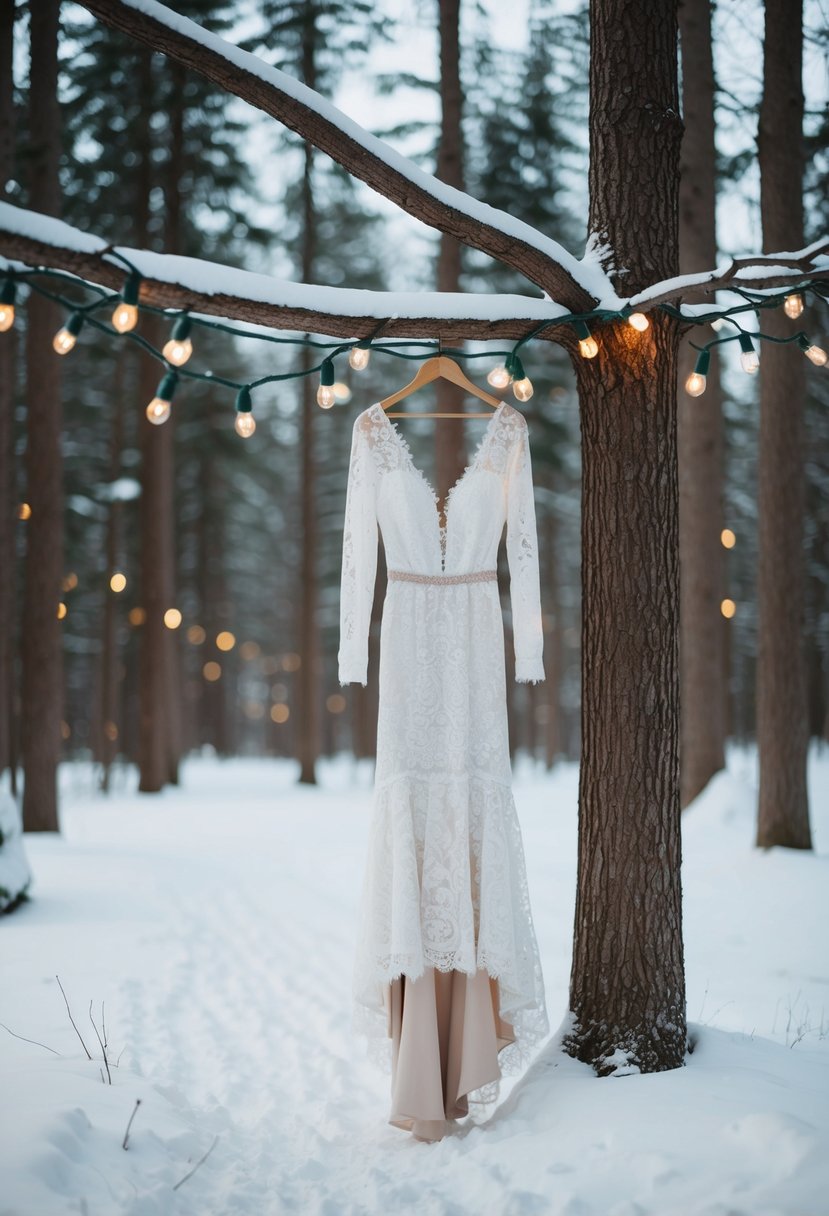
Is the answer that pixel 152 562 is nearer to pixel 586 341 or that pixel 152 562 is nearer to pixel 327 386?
pixel 327 386

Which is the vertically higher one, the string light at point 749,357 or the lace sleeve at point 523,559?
the string light at point 749,357

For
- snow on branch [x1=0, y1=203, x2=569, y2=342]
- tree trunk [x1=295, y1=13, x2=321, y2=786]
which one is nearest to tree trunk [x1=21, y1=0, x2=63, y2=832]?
tree trunk [x1=295, y1=13, x2=321, y2=786]

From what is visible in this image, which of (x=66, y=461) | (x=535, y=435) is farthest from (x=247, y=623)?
(x=535, y=435)

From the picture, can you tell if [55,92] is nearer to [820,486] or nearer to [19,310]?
[19,310]

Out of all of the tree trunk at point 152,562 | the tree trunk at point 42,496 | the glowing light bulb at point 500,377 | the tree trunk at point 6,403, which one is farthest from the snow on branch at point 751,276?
the tree trunk at point 152,562

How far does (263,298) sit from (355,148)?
0.54 meters

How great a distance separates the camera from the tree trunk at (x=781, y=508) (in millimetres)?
7148

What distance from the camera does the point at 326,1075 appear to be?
12.8ft

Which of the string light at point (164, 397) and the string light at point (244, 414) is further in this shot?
the string light at point (244, 414)

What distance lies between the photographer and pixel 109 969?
5.00 meters

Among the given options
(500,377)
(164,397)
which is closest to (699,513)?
(500,377)

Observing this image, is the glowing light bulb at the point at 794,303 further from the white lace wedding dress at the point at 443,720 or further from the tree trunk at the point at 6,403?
the tree trunk at the point at 6,403

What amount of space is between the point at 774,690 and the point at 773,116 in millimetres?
4457

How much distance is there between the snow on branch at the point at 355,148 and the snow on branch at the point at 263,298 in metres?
0.15
